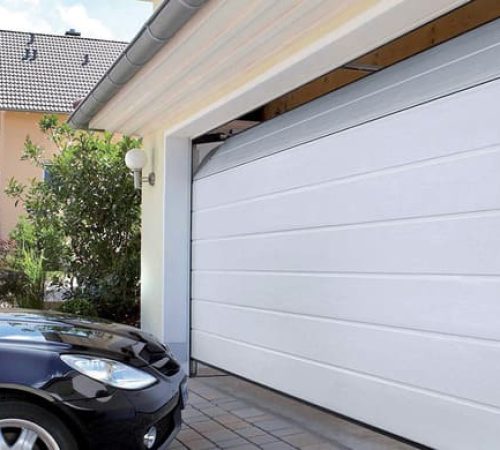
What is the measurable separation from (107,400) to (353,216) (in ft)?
6.46

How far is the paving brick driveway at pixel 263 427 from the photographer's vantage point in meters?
4.25

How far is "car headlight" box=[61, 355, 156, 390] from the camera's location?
3.17 meters

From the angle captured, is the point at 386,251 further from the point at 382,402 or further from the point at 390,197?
the point at 382,402

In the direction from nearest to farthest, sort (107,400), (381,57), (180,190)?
(107,400)
(381,57)
(180,190)

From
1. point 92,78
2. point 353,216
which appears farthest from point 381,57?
point 92,78

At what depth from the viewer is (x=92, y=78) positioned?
72.3 ft

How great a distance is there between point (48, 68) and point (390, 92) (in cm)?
1990

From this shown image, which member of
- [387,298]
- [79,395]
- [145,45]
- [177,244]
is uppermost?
[145,45]

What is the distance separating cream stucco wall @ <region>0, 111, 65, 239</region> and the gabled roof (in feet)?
1.88

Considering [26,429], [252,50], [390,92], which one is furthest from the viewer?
[252,50]

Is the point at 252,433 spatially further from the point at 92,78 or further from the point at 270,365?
the point at 92,78

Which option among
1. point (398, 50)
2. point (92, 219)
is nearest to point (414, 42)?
point (398, 50)

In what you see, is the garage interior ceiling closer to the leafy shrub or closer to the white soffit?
the white soffit

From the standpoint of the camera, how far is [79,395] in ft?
10.1
